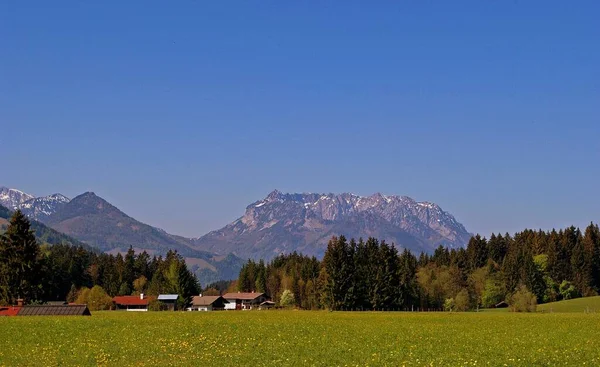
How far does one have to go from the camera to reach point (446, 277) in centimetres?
16975

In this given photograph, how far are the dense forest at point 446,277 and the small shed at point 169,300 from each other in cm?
3120

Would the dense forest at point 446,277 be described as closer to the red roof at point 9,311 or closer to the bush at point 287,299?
the bush at point 287,299

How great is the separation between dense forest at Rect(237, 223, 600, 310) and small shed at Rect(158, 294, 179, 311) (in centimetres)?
3120

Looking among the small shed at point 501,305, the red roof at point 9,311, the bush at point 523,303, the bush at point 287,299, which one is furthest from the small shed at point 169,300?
the red roof at point 9,311

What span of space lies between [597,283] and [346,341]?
15621 cm

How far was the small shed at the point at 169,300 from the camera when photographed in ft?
546

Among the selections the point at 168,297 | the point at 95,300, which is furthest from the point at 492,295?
the point at 95,300

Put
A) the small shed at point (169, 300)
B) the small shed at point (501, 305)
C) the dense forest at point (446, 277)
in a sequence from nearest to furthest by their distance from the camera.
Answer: the dense forest at point (446, 277), the small shed at point (169, 300), the small shed at point (501, 305)

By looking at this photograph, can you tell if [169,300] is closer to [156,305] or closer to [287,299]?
[156,305]

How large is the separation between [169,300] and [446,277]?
2496 inches

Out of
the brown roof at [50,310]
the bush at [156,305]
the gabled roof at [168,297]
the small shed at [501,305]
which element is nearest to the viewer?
the brown roof at [50,310]

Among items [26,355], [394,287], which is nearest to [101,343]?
[26,355]

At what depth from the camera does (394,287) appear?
456 ft

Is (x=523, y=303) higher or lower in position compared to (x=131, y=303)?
higher
